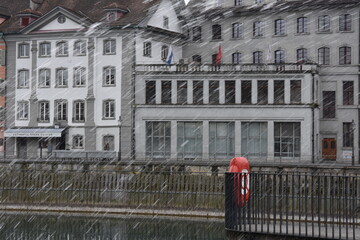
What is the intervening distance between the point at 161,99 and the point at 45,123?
35.0 ft

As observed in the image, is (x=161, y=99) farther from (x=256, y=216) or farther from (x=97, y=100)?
(x=256, y=216)

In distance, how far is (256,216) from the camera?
13.9 m

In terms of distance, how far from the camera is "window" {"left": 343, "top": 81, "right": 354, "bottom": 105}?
58.7 meters

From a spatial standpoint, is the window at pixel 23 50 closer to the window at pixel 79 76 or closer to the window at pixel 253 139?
the window at pixel 79 76

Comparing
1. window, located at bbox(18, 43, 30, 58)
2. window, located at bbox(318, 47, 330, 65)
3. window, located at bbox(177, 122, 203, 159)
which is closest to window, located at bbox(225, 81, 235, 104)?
window, located at bbox(177, 122, 203, 159)

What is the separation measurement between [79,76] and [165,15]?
922cm

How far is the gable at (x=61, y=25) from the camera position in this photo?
60281mm

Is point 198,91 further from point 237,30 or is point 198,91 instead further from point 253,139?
point 237,30

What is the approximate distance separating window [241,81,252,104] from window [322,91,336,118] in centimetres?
713

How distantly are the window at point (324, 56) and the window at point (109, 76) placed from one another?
674 inches

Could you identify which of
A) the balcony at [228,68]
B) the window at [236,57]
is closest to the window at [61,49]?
the balcony at [228,68]

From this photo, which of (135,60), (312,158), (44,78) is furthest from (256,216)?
(44,78)

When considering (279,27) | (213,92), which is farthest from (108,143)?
(279,27)

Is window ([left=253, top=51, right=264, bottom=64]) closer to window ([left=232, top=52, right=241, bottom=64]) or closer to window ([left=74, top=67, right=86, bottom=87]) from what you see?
window ([left=232, top=52, right=241, bottom=64])
